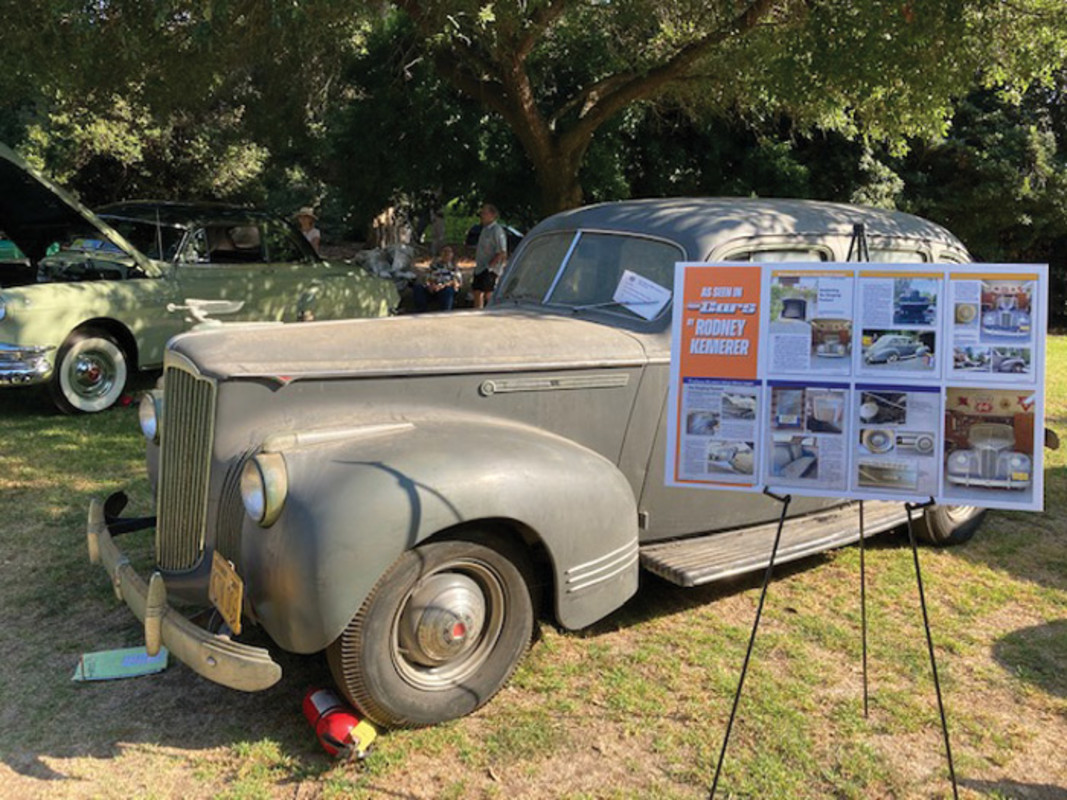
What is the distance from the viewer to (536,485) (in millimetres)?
3170

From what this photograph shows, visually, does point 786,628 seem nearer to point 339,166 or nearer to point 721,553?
point 721,553

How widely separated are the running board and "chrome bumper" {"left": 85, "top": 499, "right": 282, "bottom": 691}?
1.70 metres

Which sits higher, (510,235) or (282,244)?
(510,235)

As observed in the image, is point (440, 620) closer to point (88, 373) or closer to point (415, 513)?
point (415, 513)

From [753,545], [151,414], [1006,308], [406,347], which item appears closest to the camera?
[1006,308]

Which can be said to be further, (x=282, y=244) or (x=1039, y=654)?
(x=282, y=244)

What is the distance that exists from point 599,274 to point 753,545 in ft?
4.98

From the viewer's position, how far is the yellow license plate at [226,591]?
2.81 metres

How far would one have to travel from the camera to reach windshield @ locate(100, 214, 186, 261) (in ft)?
27.1

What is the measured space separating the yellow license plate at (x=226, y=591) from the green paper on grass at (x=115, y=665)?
26.8 inches

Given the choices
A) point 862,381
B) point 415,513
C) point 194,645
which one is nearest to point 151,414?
point 194,645

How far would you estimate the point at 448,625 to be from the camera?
310 cm

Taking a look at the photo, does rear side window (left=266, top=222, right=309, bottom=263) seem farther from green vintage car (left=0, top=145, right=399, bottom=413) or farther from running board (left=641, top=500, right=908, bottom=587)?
running board (left=641, top=500, right=908, bottom=587)

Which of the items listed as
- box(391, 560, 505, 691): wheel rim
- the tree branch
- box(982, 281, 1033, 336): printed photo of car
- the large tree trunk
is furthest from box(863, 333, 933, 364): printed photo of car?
the large tree trunk
